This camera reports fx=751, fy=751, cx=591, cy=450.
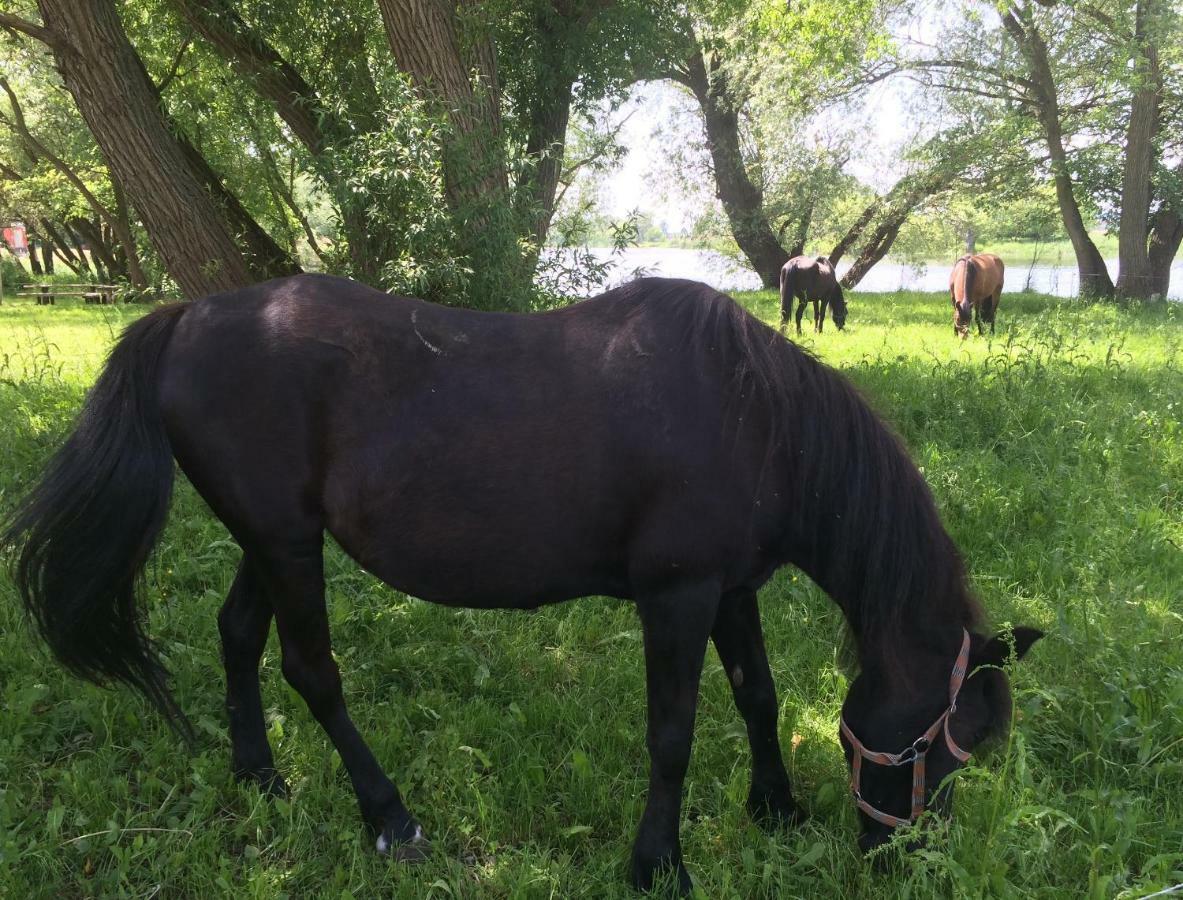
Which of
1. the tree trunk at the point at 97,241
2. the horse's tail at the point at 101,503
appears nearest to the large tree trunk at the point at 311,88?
the horse's tail at the point at 101,503

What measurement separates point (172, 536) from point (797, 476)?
345cm

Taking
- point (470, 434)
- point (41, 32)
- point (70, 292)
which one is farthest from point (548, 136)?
point (70, 292)

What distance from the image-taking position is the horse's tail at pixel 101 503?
2.24m

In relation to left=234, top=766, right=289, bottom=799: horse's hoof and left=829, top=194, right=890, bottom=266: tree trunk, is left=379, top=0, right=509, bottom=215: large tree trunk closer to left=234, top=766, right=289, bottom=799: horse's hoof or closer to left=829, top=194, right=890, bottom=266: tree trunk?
left=234, top=766, right=289, bottom=799: horse's hoof

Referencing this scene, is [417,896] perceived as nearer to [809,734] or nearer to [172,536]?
[809,734]

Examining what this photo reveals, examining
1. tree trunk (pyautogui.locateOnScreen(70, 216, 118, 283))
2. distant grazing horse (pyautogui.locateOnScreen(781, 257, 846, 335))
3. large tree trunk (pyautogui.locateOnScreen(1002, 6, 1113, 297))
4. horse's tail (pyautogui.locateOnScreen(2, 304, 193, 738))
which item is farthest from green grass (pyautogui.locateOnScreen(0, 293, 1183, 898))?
tree trunk (pyautogui.locateOnScreen(70, 216, 118, 283))

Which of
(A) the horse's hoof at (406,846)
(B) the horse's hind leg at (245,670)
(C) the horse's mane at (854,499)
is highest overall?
(C) the horse's mane at (854,499)

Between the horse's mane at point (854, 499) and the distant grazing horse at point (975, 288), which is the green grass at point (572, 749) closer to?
the horse's mane at point (854, 499)

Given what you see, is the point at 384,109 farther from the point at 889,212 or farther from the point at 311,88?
the point at 889,212

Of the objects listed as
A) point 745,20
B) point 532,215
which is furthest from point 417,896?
point 745,20

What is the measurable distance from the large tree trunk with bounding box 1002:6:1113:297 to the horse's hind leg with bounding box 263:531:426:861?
16.5 m

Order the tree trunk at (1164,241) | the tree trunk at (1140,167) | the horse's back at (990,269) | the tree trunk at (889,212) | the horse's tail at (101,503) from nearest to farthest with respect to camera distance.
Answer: the horse's tail at (101,503)
the horse's back at (990,269)
the tree trunk at (1140,167)
the tree trunk at (1164,241)
the tree trunk at (889,212)

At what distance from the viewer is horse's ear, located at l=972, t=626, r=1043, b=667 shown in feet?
6.61

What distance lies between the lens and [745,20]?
9.77m
